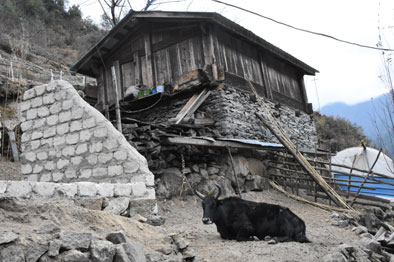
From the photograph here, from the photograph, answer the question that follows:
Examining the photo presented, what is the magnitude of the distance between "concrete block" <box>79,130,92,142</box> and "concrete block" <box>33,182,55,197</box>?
171 cm

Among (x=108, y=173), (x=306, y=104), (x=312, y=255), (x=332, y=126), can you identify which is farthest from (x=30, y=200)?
(x=332, y=126)

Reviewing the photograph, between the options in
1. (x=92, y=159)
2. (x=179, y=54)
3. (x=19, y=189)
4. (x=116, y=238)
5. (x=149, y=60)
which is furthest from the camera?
(x=149, y=60)

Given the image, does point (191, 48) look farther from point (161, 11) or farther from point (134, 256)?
point (134, 256)

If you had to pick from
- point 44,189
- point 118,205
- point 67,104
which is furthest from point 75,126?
point 44,189

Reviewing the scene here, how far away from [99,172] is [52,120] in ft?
4.50

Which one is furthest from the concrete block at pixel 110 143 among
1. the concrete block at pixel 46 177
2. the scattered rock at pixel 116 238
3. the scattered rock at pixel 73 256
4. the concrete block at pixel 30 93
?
the scattered rock at pixel 73 256

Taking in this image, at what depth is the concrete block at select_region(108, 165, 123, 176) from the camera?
15.6 feet

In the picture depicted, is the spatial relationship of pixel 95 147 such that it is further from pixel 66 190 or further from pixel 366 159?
pixel 366 159

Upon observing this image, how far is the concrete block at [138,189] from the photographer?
4.41 meters

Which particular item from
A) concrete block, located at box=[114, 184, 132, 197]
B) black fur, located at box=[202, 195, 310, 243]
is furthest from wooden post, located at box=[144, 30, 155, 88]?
concrete block, located at box=[114, 184, 132, 197]

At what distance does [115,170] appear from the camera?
480 cm

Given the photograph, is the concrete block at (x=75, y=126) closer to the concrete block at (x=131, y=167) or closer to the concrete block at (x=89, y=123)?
the concrete block at (x=89, y=123)

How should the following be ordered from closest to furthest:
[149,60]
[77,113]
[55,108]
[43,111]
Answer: [77,113] < [55,108] < [43,111] < [149,60]

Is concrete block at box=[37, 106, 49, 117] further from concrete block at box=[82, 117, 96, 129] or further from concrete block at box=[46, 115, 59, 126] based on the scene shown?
concrete block at box=[82, 117, 96, 129]
